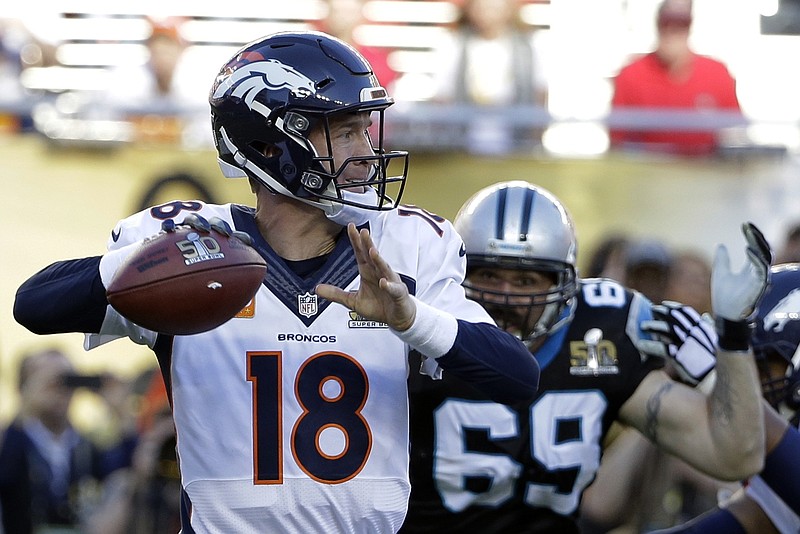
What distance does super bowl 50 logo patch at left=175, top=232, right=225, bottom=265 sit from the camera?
281 centimetres

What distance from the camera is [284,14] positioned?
9320mm

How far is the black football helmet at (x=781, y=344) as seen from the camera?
156 inches

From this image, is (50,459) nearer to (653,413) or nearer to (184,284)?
(653,413)

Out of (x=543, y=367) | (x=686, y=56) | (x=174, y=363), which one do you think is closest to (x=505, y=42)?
(x=686, y=56)

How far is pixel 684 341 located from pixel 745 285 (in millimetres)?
369

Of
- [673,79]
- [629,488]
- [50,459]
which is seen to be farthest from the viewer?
[673,79]

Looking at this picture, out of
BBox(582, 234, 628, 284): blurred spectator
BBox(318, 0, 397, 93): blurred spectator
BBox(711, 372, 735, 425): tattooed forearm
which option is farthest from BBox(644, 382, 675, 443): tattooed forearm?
BBox(318, 0, 397, 93): blurred spectator

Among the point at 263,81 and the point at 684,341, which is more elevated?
the point at 263,81

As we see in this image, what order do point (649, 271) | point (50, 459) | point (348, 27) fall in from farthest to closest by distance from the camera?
point (348, 27) → point (50, 459) → point (649, 271)

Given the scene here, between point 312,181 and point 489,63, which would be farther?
point 489,63

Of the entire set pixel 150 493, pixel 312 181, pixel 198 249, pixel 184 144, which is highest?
pixel 312 181

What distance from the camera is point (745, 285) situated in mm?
3660

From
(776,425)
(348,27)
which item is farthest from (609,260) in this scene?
(776,425)

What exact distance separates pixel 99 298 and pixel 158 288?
0.19 m
